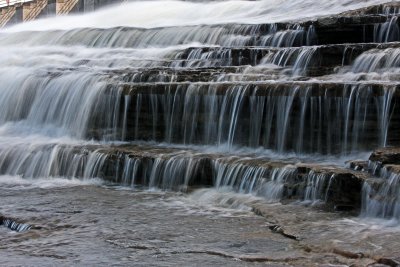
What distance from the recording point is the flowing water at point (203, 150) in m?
6.46

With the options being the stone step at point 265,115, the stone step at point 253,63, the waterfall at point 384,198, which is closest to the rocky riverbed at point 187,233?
the waterfall at point 384,198

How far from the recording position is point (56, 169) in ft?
34.9

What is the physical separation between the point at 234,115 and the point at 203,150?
0.76m

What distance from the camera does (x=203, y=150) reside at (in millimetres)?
10578

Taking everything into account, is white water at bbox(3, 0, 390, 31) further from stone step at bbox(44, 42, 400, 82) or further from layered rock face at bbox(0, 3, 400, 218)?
stone step at bbox(44, 42, 400, 82)

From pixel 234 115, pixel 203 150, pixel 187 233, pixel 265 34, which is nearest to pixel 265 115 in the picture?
pixel 234 115

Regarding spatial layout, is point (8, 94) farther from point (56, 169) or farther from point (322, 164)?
point (322, 164)

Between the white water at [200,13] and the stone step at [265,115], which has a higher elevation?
the white water at [200,13]

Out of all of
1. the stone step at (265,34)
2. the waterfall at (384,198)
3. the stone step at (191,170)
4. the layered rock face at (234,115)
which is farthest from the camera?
the stone step at (265,34)

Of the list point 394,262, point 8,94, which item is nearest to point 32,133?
point 8,94

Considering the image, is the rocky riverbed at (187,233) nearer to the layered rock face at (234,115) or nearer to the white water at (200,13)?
the layered rock face at (234,115)

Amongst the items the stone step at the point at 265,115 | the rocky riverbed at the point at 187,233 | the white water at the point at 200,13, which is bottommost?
the rocky riverbed at the point at 187,233

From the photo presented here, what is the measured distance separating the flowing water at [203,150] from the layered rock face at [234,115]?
0.02 meters

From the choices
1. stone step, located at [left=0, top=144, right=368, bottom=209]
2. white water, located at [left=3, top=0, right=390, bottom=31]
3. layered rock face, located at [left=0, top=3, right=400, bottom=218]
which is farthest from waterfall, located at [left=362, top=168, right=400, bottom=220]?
white water, located at [left=3, top=0, right=390, bottom=31]
